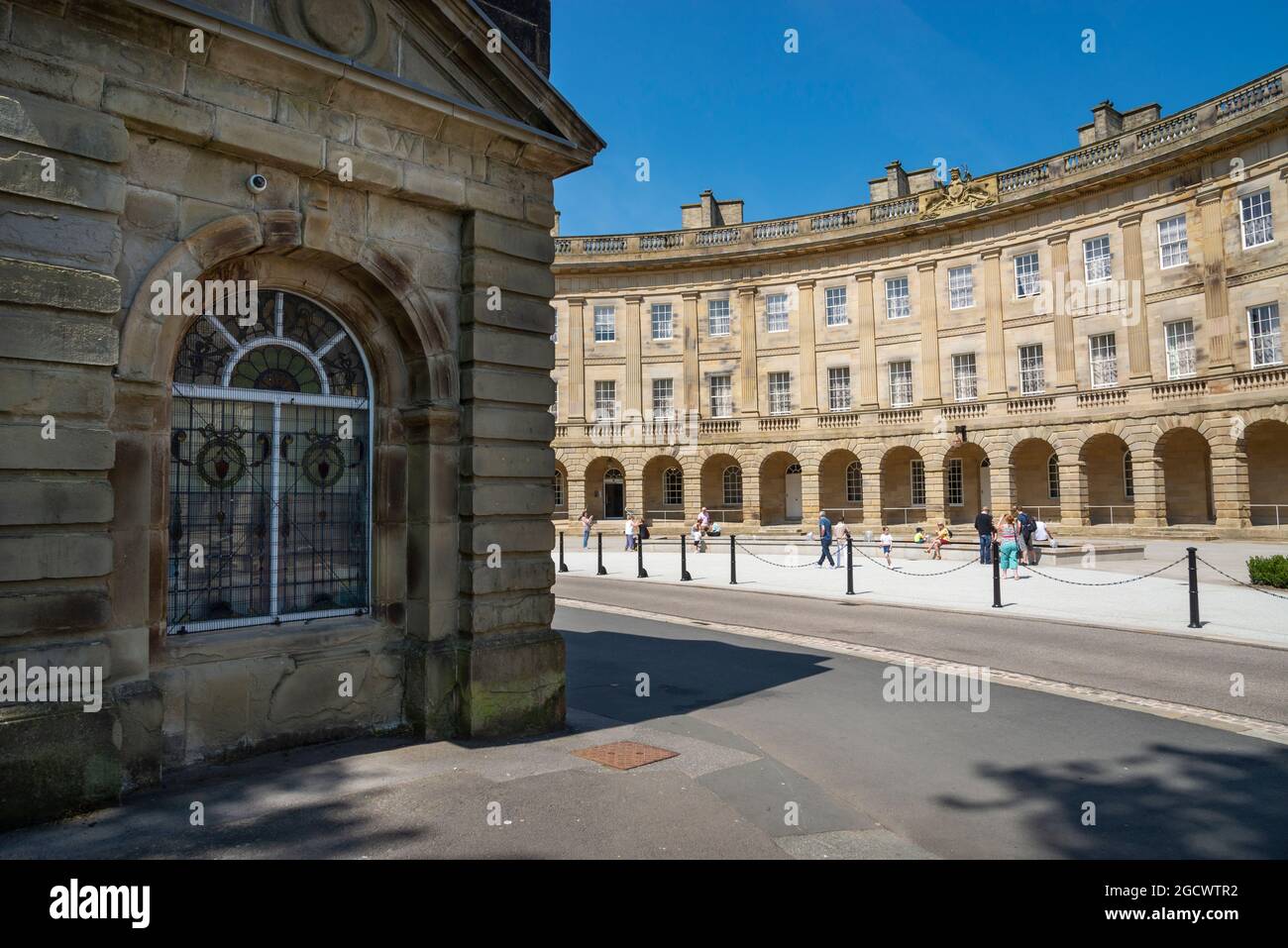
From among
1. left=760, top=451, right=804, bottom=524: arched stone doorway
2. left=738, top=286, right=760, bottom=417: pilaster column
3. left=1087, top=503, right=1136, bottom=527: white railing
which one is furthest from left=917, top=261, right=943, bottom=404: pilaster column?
left=738, top=286, right=760, bottom=417: pilaster column

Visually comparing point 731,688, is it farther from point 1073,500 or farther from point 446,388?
point 1073,500

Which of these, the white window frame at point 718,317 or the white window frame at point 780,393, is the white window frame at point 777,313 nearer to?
the white window frame at point 718,317

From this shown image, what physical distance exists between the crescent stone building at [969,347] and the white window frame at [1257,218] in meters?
0.08

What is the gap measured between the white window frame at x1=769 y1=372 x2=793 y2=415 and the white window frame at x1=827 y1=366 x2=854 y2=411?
2.05 meters

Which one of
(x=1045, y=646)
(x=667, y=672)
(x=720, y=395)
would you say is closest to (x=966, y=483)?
(x=720, y=395)

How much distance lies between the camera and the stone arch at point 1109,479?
35969mm

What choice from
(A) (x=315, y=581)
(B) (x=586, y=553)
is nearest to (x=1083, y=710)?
(A) (x=315, y=581)

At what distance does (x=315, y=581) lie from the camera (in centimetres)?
706

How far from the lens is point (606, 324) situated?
150 ft

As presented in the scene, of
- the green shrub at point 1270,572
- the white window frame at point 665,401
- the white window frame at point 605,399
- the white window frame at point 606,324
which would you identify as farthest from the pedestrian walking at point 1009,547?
the white window frame at point 606,324

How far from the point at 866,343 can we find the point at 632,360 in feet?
40.4

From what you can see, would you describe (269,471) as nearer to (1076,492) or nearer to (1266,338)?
(1266,338)

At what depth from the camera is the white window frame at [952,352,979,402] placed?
3900cm

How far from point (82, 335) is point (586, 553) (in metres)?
28.7
